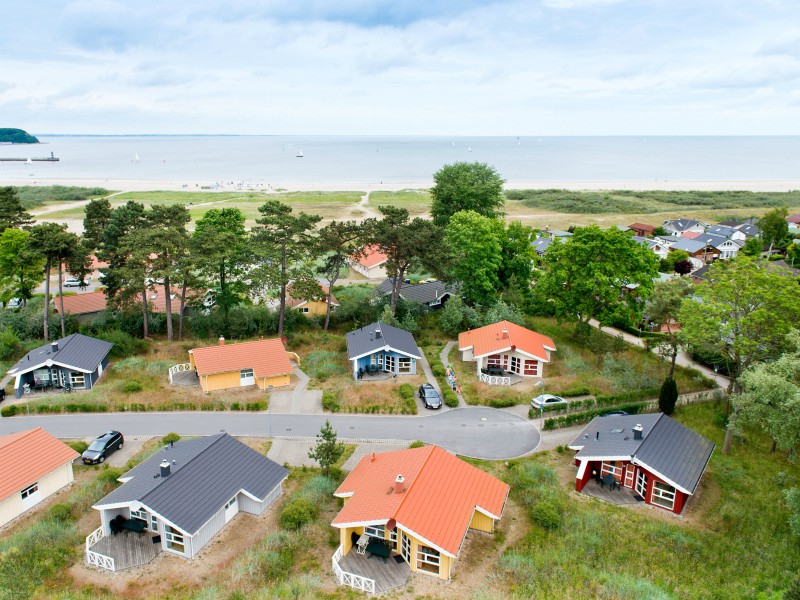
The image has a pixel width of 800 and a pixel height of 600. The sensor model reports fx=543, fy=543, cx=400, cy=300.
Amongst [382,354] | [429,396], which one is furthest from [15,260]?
[429,396]

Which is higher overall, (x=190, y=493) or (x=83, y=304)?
(x=83, y=304)

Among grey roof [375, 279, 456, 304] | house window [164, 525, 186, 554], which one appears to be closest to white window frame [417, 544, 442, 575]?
house window [164, 525, 186, 554]

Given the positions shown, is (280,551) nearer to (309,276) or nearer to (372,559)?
(372,559)

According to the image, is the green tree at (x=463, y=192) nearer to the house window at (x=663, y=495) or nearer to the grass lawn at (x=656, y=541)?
the grass lawn at (x=656, y=541)

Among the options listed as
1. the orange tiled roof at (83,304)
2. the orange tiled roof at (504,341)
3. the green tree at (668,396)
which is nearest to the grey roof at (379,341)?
the orange tiled roof at (504,341)

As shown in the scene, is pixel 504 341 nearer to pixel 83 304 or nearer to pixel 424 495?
pixel 424 495

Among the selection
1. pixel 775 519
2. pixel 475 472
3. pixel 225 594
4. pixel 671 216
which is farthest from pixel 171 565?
pixel 671 216
